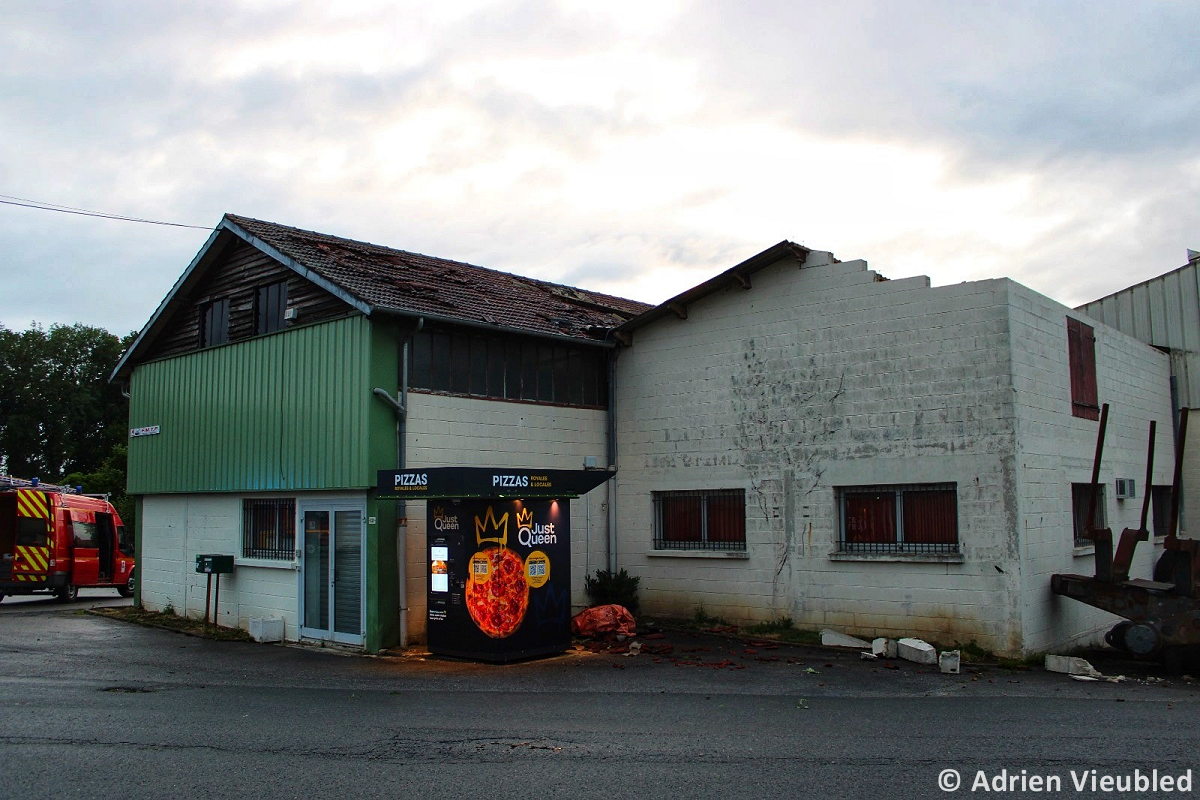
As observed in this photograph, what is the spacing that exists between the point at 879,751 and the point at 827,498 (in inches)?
288

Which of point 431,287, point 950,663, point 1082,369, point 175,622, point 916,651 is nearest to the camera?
point 950,663

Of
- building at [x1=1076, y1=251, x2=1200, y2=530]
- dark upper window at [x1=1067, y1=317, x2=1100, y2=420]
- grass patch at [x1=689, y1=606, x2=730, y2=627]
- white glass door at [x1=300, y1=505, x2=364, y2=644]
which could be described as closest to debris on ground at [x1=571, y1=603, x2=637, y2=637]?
grass patch at [x1=689, y1=606, x2=730, y2=627]

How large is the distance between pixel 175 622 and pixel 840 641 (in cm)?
1167

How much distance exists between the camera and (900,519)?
14.4m

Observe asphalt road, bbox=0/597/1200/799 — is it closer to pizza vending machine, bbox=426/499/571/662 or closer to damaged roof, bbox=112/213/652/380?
pizza vending machine, bbox=426/499/571/662

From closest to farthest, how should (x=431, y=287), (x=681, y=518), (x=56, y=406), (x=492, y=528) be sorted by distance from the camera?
(x=492, y=528), (x=431, y=287), (x=681, y=518), (x=56, y=406)

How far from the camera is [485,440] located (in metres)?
15.9

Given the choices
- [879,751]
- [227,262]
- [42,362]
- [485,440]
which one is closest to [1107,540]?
[879,751]

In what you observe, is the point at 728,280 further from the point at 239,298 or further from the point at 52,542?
the point at 52,542

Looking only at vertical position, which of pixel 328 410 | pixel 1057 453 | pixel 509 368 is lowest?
pixel 1057 453

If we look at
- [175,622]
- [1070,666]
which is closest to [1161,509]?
[1070,666]

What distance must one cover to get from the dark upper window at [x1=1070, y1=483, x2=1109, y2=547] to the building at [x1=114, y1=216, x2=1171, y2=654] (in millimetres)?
65

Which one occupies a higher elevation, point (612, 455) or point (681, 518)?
point (612, 455)

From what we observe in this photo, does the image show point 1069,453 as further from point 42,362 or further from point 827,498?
point 42,362
